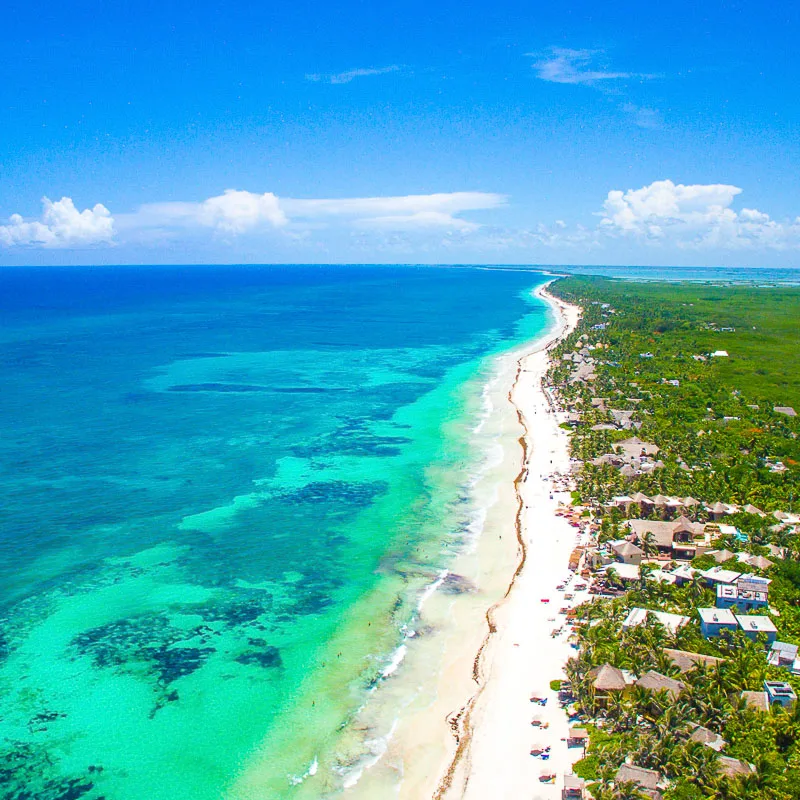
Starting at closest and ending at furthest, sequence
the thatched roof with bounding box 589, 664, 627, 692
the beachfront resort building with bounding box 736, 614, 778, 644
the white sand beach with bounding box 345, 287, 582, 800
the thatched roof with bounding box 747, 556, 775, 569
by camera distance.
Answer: the white sand beach with bounding box 345, 287, 582, 800, the thatched roof with bounding box 589, 664, 627, 692, the beachfront resort building with bounding box 736, 614, 778, 644, the thatched roof with bounding box 747, 556, 775, 569

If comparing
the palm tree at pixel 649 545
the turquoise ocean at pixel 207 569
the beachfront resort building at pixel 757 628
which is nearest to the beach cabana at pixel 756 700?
the beachfront resort building at pixel 757 628

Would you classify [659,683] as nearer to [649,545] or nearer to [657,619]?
[657,619]


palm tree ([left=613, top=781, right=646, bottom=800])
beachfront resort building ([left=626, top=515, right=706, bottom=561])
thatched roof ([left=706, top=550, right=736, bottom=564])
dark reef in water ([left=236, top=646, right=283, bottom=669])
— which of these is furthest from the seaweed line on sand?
thatched roof ([left=706, top=550, right=736, bottom=564])

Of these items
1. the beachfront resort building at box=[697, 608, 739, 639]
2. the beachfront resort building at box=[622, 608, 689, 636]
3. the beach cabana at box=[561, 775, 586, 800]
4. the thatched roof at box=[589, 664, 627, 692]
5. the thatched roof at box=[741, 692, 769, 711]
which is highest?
the beachfront resort building at box=[697, 608, 739, 639]

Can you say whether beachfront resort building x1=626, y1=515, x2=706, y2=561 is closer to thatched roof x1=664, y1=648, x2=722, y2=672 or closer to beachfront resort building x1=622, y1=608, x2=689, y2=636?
beachfront resort building x1=622, y1=608, x2=689, y2=636

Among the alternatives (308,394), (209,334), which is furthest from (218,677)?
(209,334)

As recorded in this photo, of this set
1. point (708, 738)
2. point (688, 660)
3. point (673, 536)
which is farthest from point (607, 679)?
point (673, 536)

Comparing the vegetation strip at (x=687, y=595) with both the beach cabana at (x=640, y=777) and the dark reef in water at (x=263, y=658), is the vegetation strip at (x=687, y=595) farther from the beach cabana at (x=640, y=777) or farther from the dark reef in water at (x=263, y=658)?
the dark reef in water at (x=263, y=658)

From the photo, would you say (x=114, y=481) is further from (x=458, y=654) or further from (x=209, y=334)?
(x=209, y=334)
